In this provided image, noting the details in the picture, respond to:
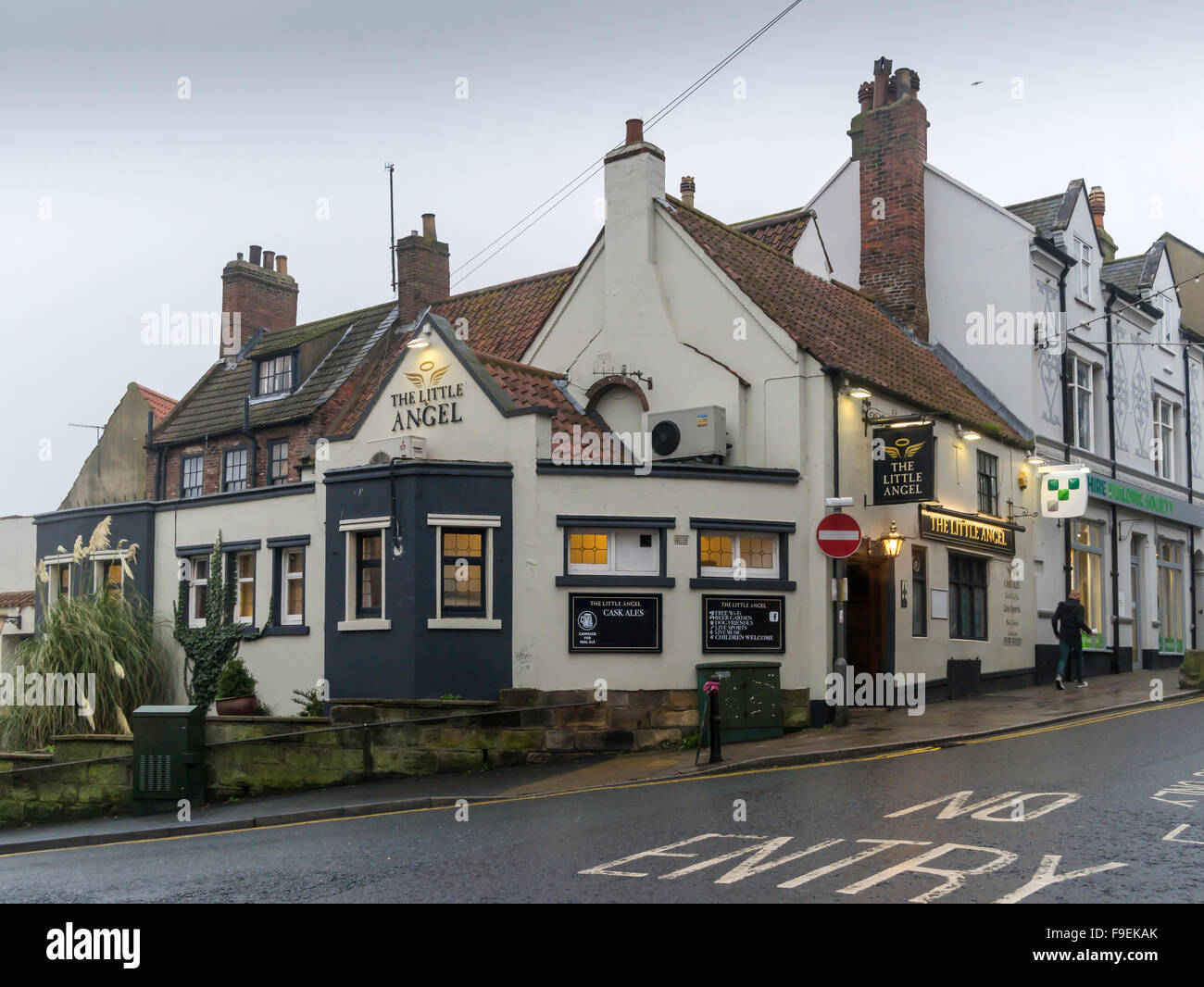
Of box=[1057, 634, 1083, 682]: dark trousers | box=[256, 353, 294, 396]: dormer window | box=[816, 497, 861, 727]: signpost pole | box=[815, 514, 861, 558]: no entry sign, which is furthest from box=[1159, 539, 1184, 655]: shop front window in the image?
box=[256, 353, 294, 396]: dormer window

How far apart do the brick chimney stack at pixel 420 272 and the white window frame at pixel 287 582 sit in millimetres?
10697

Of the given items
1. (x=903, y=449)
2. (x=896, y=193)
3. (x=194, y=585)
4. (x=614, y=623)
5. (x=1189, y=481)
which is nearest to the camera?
(x=614, y=623)

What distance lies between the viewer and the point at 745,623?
19.0 m

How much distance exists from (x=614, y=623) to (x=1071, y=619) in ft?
32.0

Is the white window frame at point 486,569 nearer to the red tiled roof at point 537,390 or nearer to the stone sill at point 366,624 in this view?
the stone sill at point 366,624

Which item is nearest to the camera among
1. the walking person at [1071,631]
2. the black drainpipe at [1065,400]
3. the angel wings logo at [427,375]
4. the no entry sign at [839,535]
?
the no entry sign at [839,535]

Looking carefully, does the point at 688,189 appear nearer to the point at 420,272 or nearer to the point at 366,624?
the point at 420,272

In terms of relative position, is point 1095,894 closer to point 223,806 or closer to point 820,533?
point 820,533

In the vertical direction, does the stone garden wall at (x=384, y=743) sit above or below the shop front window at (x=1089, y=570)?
below

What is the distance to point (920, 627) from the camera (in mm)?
22234

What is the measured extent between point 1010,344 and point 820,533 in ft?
31.9

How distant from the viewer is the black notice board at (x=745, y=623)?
18.8m

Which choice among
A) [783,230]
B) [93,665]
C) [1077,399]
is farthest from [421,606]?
[1077,399]

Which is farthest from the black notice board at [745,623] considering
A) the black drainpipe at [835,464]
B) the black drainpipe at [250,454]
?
the black drainpipe at [250,454]
